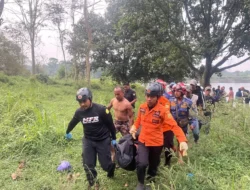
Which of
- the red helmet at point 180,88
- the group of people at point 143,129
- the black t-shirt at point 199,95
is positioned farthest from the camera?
the black t-shirt at point 199,95

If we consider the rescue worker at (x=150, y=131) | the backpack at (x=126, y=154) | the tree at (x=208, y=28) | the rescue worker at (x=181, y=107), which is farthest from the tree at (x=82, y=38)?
the rescue worker at (x=150, y=131)

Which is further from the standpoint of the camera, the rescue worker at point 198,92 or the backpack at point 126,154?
the rescue worker at point 198,92

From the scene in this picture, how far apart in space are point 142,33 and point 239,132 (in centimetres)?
1192

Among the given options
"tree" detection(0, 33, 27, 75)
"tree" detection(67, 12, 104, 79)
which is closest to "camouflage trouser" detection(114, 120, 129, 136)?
"tree" detection(67, 12, 104, 79)

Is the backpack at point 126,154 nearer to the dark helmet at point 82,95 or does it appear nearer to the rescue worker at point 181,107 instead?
the dark helmet at point 82,95

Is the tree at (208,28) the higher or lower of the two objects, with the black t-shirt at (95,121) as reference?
higher

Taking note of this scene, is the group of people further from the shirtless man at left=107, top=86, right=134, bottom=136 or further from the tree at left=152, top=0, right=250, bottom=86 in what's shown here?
the tree at left=152, top=0, right=250, bottom=86

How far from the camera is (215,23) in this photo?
12750 millimetres

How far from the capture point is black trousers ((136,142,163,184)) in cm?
318

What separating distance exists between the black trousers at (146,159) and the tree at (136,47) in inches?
401

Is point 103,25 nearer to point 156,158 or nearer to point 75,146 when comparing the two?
point 75,146

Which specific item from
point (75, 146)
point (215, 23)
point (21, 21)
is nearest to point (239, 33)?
point (215, 23)

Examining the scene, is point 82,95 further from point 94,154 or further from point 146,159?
point 146,159

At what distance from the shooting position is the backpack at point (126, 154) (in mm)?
3413
